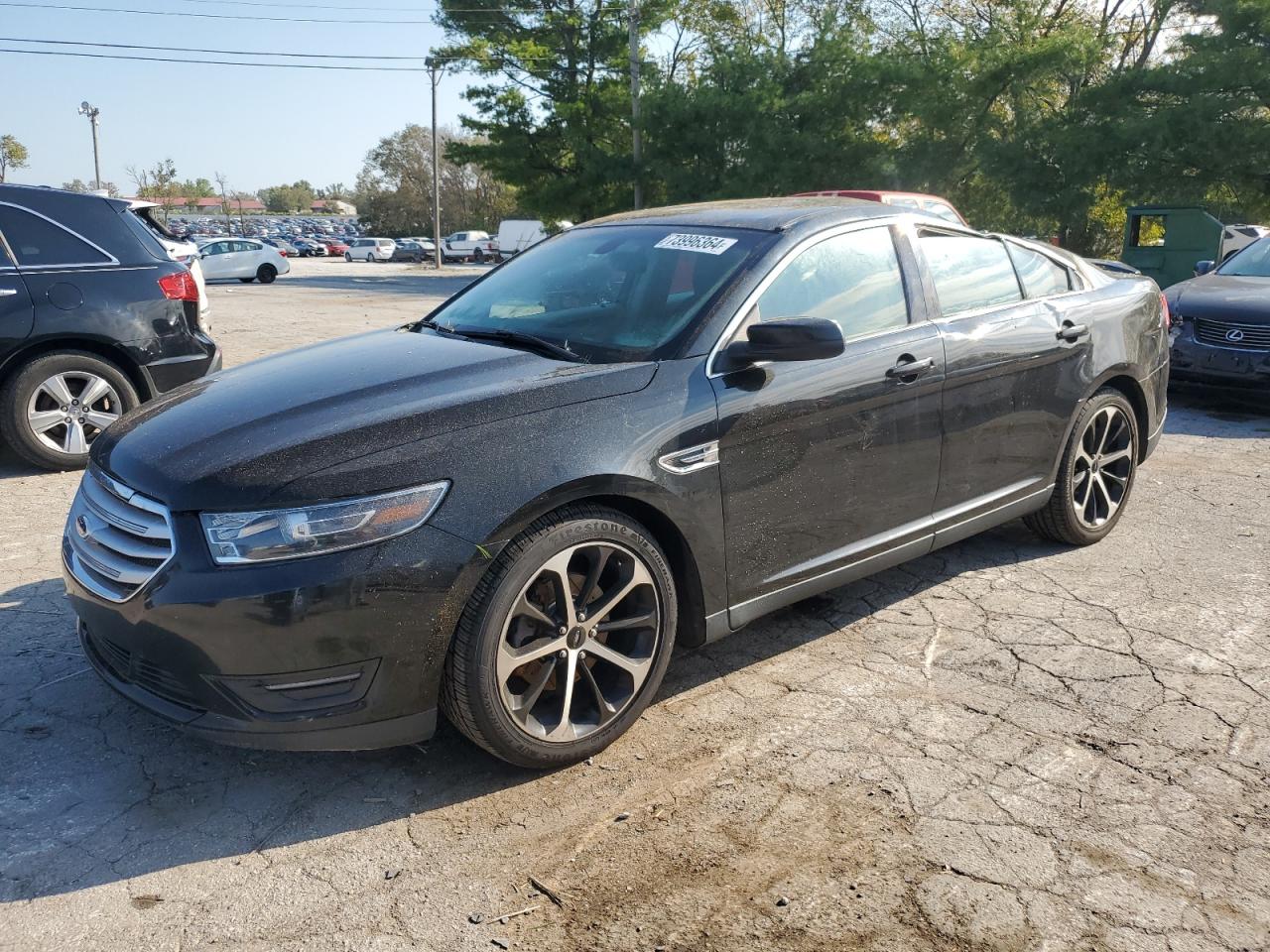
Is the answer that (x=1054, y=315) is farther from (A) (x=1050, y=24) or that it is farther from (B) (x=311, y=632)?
(A) (x=1050, y=24)

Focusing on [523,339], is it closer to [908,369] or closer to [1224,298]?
[908,369]

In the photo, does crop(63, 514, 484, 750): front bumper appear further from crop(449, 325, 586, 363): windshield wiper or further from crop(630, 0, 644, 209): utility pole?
crop(630, 0, 644, 209): utility pole

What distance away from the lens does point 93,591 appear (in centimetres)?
298

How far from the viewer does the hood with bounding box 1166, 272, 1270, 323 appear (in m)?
8.25

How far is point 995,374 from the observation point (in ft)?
14.0

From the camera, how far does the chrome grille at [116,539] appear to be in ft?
9.29

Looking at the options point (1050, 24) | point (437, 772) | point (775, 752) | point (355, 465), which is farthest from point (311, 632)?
point (1050, 24)

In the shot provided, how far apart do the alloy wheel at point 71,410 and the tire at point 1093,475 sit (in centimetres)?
554

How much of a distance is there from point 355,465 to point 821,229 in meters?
2.02

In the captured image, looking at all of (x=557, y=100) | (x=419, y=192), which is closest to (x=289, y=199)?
(x=419, y=192)

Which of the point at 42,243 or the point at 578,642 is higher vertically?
the point at 42,243

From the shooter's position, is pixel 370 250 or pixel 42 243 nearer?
pixel 42 243

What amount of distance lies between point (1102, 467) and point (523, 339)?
3.03 m

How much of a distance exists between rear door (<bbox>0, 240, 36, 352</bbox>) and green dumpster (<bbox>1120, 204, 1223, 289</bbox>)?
14.8 metres
